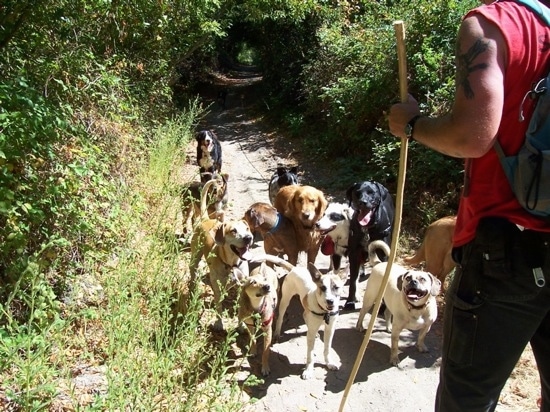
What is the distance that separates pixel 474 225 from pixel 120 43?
7809mm

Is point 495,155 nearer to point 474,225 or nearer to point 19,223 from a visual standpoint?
point 474,225

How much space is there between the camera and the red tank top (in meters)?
1.57

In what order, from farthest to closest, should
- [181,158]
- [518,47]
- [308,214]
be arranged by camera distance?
[181,158] → [308,214] → [518,47]

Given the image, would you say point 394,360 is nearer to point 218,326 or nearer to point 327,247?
point 327,247

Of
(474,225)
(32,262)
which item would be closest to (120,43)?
(32,262)

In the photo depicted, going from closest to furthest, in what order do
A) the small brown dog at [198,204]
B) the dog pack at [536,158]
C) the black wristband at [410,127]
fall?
the dog pack at [536,158], the black wristband at [410,127], the small brown dog at [198,204]

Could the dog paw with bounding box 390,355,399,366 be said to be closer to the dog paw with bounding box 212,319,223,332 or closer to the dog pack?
the dog paw with bounding box 212,319,223,332

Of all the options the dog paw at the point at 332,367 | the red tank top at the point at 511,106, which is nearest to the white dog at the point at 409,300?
the dog paw at the point at 332,367

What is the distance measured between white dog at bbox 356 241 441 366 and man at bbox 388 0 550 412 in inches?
74.1

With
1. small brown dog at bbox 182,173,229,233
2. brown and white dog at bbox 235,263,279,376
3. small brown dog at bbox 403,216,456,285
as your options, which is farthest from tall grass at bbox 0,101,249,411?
small brown dog at bbox 403,216,456,285

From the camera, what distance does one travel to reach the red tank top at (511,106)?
1.57 metres

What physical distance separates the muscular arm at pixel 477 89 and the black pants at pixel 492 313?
0.33 metres

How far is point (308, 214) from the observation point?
5180 mm

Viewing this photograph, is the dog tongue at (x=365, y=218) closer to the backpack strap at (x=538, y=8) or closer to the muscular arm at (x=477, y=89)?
the muscular arm at (x=477, y=89)
